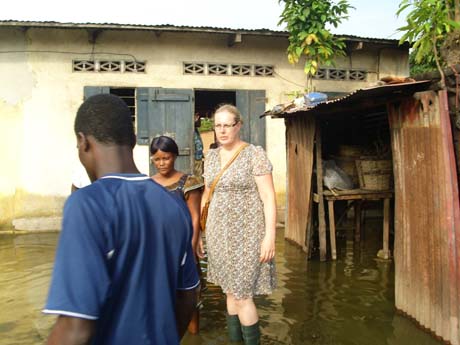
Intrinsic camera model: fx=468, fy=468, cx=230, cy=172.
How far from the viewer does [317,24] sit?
9.29m

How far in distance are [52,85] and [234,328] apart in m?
7.14

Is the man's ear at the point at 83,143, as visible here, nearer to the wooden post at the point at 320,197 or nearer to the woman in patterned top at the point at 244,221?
the woman in patterned top at the point at 244,221

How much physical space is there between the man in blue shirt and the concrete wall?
326 inches

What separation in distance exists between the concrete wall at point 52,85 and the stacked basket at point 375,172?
426 cm

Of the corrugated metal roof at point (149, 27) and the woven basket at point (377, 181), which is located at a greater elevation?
the corrugated metal roof at point (149, 27)

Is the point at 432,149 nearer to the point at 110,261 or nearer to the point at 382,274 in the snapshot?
the point at 382,274

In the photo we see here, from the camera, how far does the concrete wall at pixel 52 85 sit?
30.3 feet

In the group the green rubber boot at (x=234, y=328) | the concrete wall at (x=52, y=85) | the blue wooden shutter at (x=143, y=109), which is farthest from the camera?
the blue wooden shutter at (x=143, y=109)

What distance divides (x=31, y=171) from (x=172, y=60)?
362cm

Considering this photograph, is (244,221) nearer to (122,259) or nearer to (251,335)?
(251,335)

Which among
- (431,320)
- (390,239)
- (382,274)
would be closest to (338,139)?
(390,239)

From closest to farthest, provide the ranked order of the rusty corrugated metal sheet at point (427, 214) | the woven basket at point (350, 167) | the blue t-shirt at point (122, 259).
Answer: the blue t-shirt at point (122, 259), the rusty corrugated metal sheet at point (427, 214), the woven basket at point (350, 167)

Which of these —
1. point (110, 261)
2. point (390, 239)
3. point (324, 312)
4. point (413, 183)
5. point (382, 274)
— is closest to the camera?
point (110, 261)

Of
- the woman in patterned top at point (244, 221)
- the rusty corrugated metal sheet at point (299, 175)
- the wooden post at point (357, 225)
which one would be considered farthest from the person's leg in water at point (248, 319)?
the wooden post at point (357, 225)
